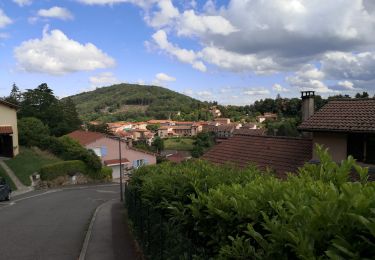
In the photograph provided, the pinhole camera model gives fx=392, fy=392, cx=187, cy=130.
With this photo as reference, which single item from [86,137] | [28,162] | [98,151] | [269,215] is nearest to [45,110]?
[86,137]

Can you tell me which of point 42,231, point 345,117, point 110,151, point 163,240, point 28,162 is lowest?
point 110,151

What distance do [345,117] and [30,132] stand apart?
43281 millimetres

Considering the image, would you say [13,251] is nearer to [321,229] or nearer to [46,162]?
[321,229]

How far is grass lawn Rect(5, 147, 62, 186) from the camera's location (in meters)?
39.0

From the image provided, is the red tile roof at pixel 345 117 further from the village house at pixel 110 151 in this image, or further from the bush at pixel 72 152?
the village house at pixel 110 151

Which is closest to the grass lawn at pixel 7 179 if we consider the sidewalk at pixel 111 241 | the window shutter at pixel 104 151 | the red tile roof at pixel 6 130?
the red tile roof at pixel 6 130

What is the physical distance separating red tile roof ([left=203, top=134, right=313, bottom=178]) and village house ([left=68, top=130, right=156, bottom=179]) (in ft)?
115

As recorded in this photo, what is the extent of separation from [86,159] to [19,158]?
7.32 meters

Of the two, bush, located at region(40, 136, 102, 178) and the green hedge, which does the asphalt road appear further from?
bush, located at region(40, 136, 102, 178)

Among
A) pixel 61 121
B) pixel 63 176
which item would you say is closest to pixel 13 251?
pixel 63 176

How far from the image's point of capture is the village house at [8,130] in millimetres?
41562

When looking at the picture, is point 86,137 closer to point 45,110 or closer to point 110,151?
point 110,151

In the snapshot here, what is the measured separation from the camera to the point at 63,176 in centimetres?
4356

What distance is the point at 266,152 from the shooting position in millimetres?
18141
